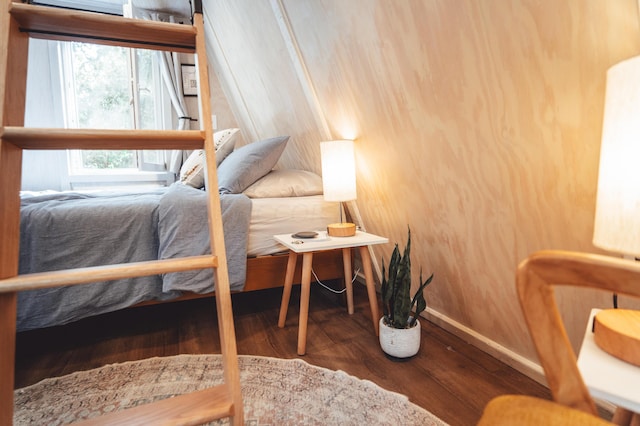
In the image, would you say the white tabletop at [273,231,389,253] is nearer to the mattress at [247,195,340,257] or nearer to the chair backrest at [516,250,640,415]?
the mattress at [247,195,340,257]

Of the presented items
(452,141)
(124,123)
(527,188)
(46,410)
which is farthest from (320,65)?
(124,123)

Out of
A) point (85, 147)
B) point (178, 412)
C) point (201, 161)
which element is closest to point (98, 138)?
point (85, 147)

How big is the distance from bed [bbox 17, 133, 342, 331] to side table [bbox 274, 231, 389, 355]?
144mm

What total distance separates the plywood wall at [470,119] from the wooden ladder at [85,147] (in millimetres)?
805

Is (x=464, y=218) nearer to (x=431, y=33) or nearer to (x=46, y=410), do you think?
(x=431, y=33)

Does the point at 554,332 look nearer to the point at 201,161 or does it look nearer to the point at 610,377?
the point at 610,377

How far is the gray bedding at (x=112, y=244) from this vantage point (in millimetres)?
1576

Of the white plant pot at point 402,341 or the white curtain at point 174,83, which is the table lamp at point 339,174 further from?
the white curtain at point 174,83

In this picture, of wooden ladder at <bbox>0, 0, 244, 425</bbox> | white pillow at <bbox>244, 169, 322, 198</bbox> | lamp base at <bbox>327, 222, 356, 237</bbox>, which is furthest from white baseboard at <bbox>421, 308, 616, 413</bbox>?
wooden ladder at <bbox>0, 0, 244, 425</bbox>

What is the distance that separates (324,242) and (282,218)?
0.40 metres

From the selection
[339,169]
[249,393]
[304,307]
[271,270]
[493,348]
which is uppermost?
[339,169]

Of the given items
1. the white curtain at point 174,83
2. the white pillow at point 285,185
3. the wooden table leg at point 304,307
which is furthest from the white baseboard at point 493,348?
the white curtain at point 174,83

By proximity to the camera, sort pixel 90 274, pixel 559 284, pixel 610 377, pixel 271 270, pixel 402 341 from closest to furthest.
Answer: pixel 559 284, pixel 610 377, pixel 90 274, pixel 402 341, pixel 271 270

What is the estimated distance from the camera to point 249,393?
1.33m
